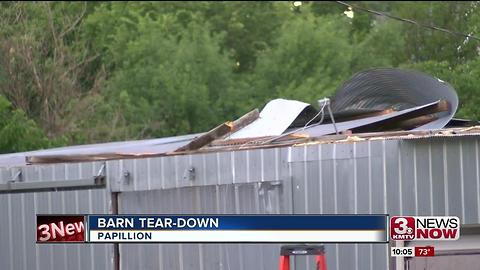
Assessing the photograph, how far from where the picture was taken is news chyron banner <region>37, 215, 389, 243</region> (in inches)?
269

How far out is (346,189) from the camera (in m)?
9.64

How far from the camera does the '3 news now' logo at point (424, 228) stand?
22.6 feet

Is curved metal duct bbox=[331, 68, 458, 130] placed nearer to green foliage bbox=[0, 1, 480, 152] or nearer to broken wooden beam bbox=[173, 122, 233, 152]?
broken wooden beam bbox=[173, 122, 233, 152]

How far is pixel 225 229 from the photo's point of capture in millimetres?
6988

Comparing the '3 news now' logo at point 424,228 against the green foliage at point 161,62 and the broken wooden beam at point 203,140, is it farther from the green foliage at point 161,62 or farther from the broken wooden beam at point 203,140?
the green foliage at point 161,62

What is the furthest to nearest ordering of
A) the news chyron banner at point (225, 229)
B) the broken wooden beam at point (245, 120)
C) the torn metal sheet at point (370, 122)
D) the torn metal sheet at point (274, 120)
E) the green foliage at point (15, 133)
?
1. the green foliage at point (15, 133)
2. the broken wooden beam at point (245, 120)
3. the torn metal sheet at point (274, 120)
4. the torn metal sheet at point (370, 122)
5. the news chyron banner at point (225, 229)

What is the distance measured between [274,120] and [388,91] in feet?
4.79

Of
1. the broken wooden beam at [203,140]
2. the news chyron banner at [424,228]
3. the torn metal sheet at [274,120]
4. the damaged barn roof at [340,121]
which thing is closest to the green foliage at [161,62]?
the damaged barn roof at [340,121]

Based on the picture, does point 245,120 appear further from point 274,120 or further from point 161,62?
point 161,62

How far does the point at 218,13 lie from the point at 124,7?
447cm

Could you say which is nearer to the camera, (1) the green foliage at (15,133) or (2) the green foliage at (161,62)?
(1) the green foliage at (15,133)

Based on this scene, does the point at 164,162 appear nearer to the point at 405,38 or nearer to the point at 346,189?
the point at 346,189

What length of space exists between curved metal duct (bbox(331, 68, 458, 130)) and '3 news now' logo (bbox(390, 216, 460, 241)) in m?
4.62

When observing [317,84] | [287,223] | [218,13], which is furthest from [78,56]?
[287,223]
